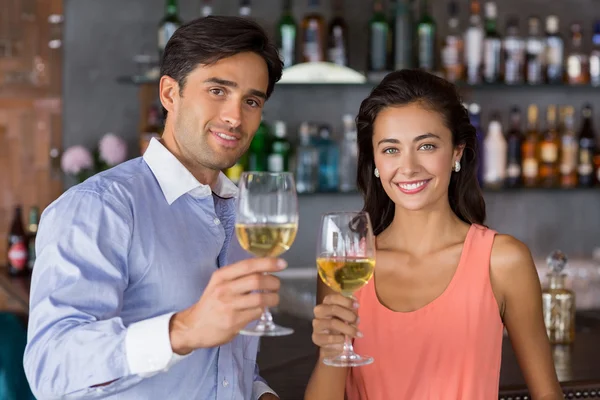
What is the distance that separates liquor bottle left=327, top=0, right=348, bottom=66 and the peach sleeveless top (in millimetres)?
1888

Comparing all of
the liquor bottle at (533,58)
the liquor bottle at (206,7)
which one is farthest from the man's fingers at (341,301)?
the liquor bottle at (533,58)

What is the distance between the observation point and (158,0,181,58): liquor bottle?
10.7 feet

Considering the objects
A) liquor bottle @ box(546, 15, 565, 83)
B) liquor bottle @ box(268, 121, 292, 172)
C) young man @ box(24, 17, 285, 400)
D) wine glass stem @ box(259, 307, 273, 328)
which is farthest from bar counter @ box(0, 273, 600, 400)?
liquor bottle @ box(546, 15, 565, 83)

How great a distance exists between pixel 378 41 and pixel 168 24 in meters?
0.82

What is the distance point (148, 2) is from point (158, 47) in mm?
201

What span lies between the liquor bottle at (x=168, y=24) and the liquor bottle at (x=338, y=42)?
0.60 metres

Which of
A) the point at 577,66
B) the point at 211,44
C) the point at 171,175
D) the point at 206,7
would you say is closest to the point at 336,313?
the point at 171,175

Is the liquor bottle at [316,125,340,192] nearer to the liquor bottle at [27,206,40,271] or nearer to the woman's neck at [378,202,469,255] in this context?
the liquor bottle at [27,206,40,271]

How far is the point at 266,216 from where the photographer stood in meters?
1.08

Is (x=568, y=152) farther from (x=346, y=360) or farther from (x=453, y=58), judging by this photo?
(x=346, y=360)

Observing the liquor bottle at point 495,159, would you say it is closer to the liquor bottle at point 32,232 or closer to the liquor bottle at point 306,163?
the liquor bottle at point 306,163

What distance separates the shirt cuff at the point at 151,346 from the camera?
3.44 ft

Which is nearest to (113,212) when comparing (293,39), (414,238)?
(414,238)

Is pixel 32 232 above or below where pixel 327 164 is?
below
